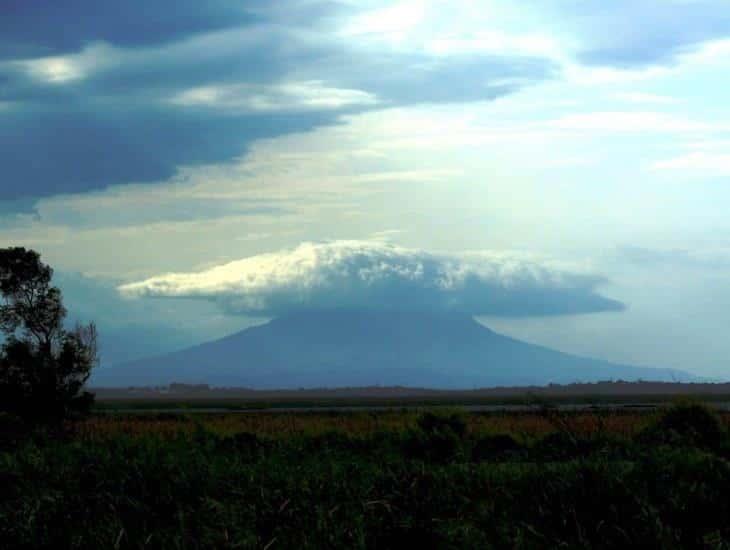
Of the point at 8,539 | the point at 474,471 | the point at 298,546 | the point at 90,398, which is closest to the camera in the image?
the point at 298,546

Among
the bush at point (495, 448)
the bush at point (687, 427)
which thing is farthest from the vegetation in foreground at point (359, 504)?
the bush at point (687, 427)

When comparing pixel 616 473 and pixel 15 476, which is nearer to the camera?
pixel 616 473

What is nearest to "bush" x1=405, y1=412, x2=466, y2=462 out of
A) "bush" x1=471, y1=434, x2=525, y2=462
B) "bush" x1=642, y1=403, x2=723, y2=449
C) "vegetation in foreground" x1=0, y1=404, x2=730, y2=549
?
"bush" x1=471, y1=434, x2=525, y2=462

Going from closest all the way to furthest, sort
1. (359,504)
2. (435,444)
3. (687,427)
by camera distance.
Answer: (359,504) → (435,444) → (687,427)

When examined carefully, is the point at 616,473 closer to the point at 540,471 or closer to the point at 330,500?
the point at 540,471

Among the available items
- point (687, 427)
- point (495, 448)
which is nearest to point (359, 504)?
point (495, 448)

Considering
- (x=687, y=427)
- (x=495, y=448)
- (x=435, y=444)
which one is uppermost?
(x=687, y=427)

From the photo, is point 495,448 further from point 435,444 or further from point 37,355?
point 37,355

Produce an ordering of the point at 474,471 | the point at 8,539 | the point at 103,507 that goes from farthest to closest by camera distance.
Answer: the point at 474,471 → the point at 103,507 → the point at 8,539

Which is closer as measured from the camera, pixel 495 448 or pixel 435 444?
pixel 435 444

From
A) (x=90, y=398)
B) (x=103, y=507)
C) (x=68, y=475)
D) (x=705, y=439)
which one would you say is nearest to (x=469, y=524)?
(x=103, y=507)

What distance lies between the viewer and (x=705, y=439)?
3756 centimetres

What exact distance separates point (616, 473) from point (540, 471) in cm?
162

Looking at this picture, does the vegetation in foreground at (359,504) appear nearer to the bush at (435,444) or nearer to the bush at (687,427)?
the bush at (435,444)
